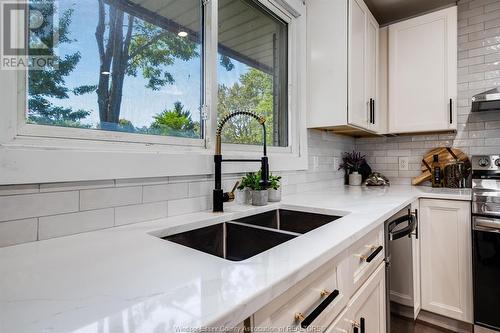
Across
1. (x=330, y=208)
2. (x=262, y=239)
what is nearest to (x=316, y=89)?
(x=330, y=208)

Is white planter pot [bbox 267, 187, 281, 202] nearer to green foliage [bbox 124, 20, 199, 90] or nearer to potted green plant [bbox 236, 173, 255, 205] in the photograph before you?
potted green plant [bbox 236, 173, 255, 205]

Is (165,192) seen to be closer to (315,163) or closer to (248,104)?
(248,104)

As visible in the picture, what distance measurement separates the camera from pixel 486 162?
2.12m

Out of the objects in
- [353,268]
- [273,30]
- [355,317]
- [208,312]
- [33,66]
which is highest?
[273,30]

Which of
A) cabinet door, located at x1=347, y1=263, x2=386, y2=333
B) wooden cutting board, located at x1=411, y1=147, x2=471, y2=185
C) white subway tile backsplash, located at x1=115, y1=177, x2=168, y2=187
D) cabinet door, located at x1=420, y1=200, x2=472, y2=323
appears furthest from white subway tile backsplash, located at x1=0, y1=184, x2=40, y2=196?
A: wooden cutting board, located at x1=411, y1=147, x2=471, y2=185

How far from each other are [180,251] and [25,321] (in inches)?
13.9

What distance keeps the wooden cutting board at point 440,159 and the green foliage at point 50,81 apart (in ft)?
8.62

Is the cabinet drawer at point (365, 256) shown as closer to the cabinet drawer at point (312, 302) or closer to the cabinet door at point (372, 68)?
the cabinet drawer at point (312, 302)

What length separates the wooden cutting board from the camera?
2.29 meters

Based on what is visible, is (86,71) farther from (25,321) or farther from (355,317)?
(355,317)

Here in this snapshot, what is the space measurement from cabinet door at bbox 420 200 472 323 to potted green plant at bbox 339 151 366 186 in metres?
0.67

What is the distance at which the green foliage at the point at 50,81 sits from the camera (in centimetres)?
86

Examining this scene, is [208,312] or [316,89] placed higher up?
[316,89]

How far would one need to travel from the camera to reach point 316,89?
80.7 inches
